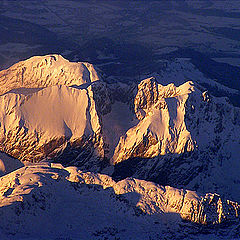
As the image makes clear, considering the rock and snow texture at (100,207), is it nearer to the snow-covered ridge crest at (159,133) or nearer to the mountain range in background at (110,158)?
the mountain range in background at (110,158)

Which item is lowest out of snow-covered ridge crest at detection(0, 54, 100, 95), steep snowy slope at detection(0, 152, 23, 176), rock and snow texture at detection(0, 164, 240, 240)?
steep snowy slope at detection(0, 152, 23, 176)

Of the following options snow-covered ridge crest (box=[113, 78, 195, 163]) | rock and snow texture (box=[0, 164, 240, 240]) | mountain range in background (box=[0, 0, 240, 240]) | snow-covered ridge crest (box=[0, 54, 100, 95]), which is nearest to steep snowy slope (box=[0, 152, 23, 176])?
mountain range in background (box=[0, 0, 240, 240])

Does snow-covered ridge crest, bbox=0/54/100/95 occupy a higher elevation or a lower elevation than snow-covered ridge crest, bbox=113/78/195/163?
higher

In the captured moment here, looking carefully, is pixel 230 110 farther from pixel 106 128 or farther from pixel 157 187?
pixel 157 187

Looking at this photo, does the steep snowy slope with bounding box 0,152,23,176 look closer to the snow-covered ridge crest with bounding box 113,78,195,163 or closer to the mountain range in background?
the mountain range in background

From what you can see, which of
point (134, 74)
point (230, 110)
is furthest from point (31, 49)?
point (230, 110)

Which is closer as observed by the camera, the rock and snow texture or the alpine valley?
the rock and snow texture
